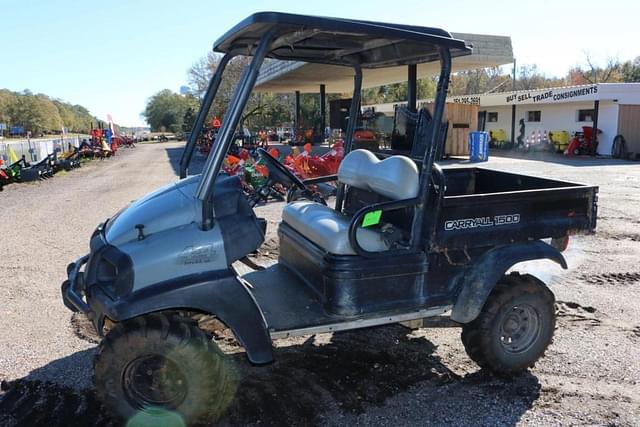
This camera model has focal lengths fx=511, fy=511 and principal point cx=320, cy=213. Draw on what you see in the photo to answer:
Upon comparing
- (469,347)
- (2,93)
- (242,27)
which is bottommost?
(469,347)

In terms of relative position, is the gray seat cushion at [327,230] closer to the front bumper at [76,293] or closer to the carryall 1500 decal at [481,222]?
the carryall 1500 decal at [481,222]

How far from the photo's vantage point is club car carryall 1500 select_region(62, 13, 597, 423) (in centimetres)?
263

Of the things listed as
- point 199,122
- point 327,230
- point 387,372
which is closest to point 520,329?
point 387,372

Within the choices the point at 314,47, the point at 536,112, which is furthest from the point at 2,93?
the point at 314,47

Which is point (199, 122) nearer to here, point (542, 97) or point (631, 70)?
point (542, 97)

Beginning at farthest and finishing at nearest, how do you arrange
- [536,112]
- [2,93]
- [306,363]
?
[2,93], [536,112], [306,363]

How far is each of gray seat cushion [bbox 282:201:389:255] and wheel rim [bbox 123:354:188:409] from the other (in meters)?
1.10

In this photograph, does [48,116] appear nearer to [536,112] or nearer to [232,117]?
[536,112]

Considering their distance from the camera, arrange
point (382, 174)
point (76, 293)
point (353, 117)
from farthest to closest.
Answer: point (353, 117) < point (382, 174) < point (76, 293)

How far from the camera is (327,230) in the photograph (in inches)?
124

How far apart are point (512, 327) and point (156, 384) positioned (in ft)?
7.43

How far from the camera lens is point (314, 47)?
361 centimetres

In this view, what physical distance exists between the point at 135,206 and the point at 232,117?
886 millimetres

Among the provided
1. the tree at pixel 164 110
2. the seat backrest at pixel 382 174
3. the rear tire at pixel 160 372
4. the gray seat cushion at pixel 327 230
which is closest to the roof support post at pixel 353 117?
the seat backrest at pixel 382 174
